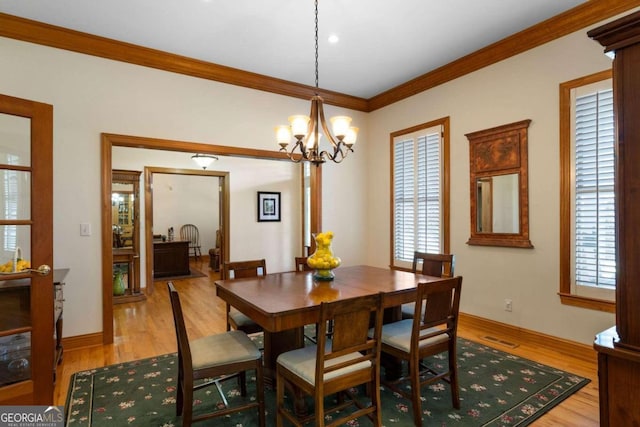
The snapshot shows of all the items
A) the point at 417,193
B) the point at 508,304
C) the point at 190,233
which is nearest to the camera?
the point at 508,304

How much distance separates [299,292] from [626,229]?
1.73 metres

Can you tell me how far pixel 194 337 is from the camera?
3.65m

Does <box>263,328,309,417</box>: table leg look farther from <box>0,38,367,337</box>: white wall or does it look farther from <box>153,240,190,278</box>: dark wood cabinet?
<box>153,240,190,278</box>: dark wood cabinet

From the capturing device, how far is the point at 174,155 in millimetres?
6469

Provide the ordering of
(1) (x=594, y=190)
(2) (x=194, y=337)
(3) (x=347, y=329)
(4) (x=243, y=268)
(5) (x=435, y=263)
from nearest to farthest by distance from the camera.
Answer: (3) (x=347, y=329)
(1) (x=594, y=190)
(4) (x=243, y=268)
(5) (x=435, y=263)
(2) (x=194, y=337)

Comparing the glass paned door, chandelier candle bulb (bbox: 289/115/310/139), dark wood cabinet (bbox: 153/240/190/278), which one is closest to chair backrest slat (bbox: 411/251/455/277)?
chandelier candle bulb (bbox: 289/115/310/139)

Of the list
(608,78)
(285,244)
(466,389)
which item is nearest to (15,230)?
(466,389)

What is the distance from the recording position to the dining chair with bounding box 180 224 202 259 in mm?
9727

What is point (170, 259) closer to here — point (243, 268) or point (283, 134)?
point (243, 268)

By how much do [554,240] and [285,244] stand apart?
15.5ft

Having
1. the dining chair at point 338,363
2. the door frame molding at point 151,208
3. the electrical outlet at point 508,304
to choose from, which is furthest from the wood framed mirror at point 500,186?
the door frame molding at point 151,208

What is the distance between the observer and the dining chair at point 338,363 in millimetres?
1716

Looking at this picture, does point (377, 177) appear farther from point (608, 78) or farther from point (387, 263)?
point (608, 78)

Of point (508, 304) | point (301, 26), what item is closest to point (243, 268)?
point (301, 26)
